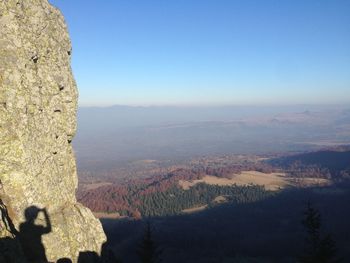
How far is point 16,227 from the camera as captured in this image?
2173 centimetres

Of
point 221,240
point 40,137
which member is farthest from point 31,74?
point 221,240

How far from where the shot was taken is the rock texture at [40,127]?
71.2ft

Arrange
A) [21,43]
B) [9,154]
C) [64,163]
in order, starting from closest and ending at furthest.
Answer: [9,154] < [21,43] < [64,163]

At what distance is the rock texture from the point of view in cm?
2170

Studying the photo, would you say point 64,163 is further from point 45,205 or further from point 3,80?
point 3,80

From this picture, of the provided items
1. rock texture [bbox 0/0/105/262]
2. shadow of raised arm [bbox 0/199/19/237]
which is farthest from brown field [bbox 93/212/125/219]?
shadow of raised arm [bbox 0/199/19/237]

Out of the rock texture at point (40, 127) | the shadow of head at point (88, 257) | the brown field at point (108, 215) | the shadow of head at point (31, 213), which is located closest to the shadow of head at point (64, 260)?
the rock texture at point (40, 127)

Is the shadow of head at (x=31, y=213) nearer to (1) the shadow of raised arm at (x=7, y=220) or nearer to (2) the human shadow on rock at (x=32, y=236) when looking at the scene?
(2) the human shadow on rock at (x=32, y=236)

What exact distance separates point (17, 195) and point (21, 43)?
915 centimetres

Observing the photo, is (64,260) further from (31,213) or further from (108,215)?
(108,215)

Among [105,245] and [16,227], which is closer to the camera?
[16,227]

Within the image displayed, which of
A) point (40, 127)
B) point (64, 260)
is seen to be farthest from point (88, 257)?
point (40, 127)

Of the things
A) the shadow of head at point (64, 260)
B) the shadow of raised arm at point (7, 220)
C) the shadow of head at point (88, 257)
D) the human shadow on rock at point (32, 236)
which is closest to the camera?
the shadow of raised arm at point (7, 220)

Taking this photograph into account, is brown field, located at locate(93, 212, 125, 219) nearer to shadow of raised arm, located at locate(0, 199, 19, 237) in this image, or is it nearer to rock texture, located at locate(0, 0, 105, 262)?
rock texture, located at locate(0, 0, 105, 262)
